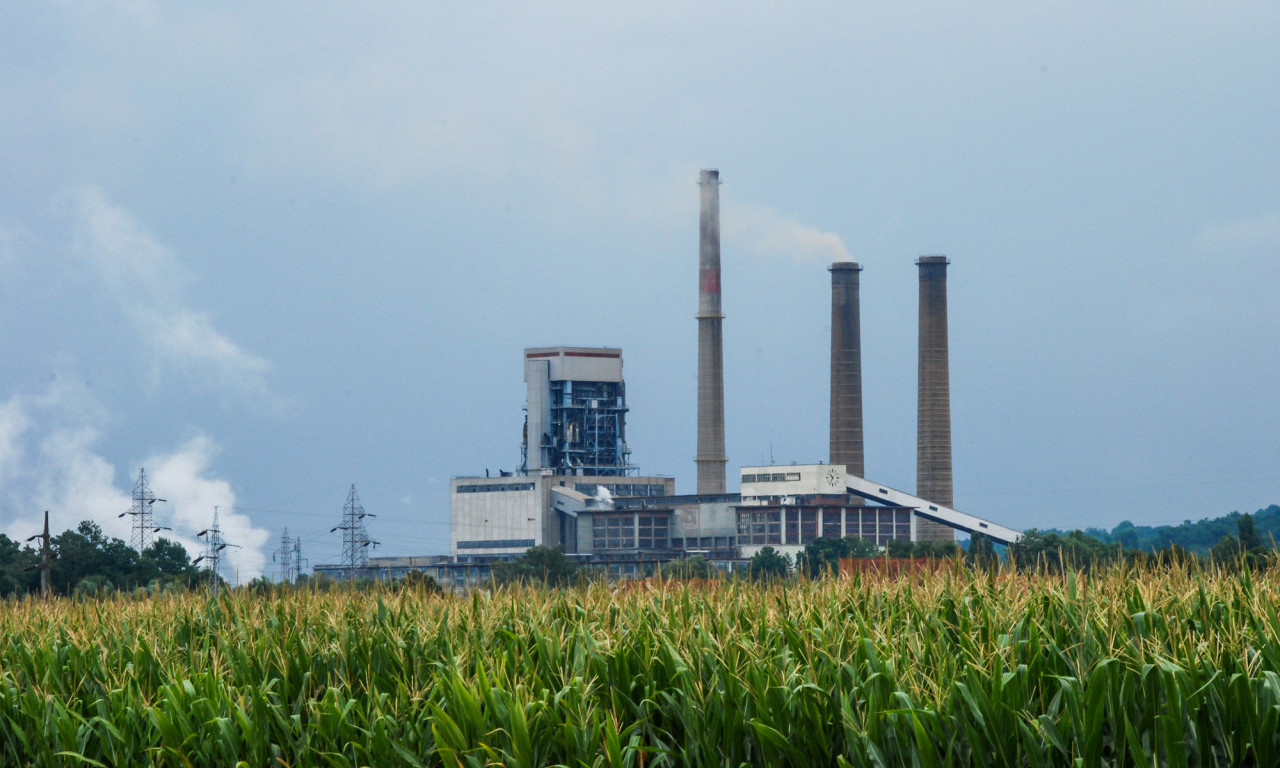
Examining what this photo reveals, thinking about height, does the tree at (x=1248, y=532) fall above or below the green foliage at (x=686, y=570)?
above

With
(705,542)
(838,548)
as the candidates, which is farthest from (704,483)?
(838,548)

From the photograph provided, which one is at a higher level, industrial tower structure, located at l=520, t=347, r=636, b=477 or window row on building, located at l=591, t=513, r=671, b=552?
industrial tower structure, located at l=520, t=347, r=636, b=477

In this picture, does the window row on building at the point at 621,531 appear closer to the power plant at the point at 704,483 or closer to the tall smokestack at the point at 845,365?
the power plant at the point at 704,483

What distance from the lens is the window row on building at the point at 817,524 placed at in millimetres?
151750

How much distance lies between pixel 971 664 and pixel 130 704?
9.27m

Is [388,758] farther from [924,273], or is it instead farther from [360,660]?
[924,273]

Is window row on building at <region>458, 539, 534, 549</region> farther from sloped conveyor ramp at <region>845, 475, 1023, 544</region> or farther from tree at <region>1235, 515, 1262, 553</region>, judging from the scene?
tree at <region>1235, 515, 1262, 553</region>

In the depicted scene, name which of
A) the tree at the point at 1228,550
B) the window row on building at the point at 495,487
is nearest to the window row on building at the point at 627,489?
the window row on building at the point at 495,487

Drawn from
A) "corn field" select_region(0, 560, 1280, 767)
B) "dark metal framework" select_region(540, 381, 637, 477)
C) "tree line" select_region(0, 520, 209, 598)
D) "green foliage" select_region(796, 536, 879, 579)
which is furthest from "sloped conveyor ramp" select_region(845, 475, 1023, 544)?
"corn field" select_region(0, 560, 1280, 767)

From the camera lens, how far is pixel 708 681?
14.3 meters

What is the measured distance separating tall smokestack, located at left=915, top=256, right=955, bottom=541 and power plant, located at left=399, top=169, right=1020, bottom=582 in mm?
137

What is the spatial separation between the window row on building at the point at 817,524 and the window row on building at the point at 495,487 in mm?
25328

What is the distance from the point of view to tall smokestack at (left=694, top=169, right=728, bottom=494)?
144m

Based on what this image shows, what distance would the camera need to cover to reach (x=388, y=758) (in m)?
13.9
